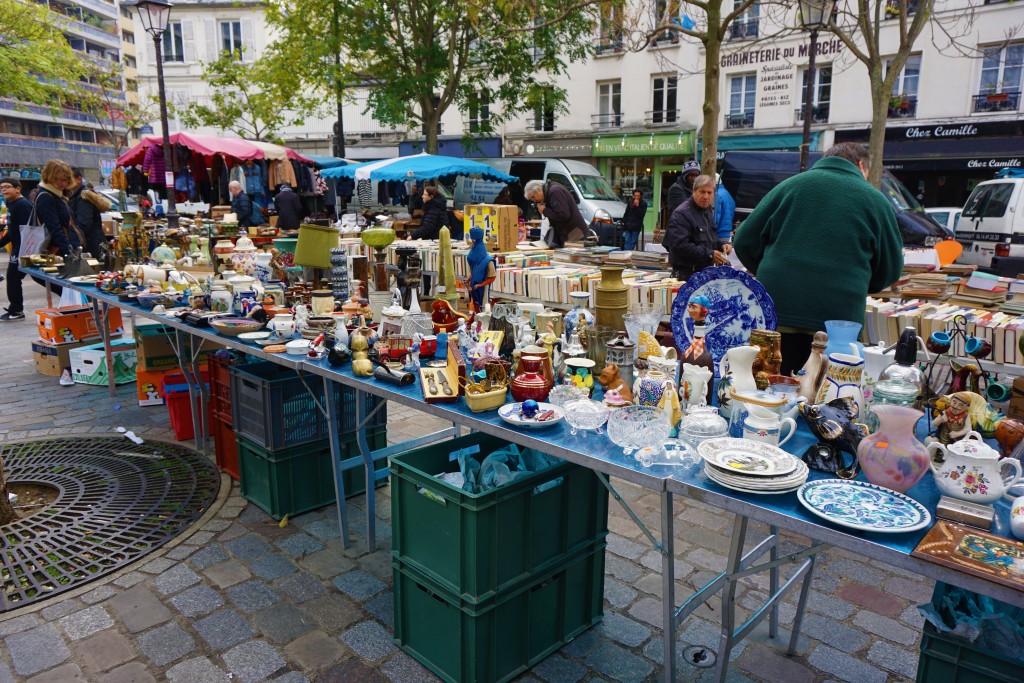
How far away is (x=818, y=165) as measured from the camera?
127 inches

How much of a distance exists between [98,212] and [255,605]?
6.41 meters

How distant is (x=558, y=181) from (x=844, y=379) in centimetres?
1382

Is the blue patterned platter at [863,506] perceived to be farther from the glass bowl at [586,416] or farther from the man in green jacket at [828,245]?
the man in green jacket at [828,245]

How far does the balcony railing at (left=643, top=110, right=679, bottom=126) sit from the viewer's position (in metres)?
20.7

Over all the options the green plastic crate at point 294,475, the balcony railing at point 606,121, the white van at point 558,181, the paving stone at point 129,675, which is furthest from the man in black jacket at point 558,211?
the balcony railing at point 606,121

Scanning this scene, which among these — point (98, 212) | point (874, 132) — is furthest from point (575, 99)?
point (98, 212)

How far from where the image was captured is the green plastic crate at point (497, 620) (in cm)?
240

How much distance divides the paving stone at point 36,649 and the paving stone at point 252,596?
0.63 metres

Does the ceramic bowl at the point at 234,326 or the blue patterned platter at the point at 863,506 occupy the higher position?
the ceramic bowl at the point at 234,326

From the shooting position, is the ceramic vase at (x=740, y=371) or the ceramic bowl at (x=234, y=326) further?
the ceramic bowl at (x=234, y=326)

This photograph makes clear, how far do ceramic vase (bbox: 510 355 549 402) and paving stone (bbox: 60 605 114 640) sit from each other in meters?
1.97

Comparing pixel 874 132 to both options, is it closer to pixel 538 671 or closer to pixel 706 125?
pixel 706 125

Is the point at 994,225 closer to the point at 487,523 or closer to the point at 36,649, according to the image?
the point at 487,523

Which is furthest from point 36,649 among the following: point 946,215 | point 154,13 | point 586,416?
point 946,215
